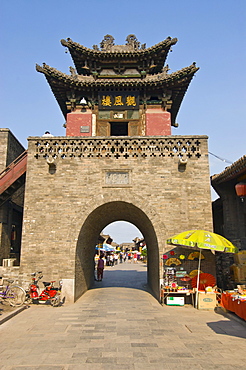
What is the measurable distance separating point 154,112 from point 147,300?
24.2ft

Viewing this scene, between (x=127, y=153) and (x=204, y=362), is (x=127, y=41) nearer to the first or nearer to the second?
(x=127, y=153)

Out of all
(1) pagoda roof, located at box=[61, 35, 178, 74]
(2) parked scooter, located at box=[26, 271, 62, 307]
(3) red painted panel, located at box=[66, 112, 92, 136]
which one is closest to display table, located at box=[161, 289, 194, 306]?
(2) parked scooter, located at box=[26, 271, 62, 307]

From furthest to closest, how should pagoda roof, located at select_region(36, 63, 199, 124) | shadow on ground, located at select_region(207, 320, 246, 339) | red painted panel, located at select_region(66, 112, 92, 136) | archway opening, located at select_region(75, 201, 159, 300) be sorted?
red painted panel, located at select_region(66, 112, 92, 136) → pagoda roof, located at select_region(36, 63, 199, 124) → archway opening, located at select_region(75, 201, 159, 300) → shadow on ground, located at select_region(207, 320, 246, 339)

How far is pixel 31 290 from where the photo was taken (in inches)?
347

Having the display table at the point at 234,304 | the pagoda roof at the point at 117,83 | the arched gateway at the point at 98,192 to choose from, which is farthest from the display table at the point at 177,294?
the pagoda roof at the point at 117,83

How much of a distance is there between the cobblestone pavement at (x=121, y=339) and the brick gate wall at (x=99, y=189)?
1758 mm

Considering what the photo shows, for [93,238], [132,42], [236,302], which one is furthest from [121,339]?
[132,42]

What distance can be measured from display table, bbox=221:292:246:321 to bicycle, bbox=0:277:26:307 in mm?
5655

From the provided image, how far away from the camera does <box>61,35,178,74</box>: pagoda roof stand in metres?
12.6

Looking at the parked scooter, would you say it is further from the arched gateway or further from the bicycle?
the arched gateway

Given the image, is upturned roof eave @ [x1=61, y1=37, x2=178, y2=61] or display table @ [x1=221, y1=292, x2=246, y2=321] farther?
upturned roof eave @ [x1=61, y1=37, x2=178, y2=61]

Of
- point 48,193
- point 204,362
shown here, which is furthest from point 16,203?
point 204,362

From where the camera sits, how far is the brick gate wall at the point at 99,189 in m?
9.48

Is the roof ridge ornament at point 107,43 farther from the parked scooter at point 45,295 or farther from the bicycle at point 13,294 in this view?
the bicycle at point 13,294
